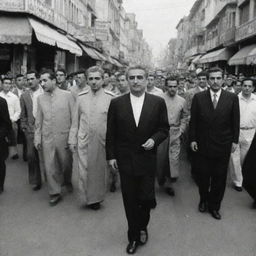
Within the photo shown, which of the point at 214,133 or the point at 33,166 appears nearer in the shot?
the point at 214,133

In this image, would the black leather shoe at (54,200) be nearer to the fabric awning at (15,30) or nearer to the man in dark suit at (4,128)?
the man in dark suit at (4,128)

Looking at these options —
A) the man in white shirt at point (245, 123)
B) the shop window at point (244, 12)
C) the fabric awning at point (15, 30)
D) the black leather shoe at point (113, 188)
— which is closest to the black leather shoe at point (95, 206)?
the black leather shoe at point (113, 188)

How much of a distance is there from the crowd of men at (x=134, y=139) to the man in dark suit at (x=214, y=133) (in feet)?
0.04

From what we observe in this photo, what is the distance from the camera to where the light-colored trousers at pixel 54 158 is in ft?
18.7

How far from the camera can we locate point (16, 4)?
15.3m

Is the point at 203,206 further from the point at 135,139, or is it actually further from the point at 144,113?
the point at 144,113

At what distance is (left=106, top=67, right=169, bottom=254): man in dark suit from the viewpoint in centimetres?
387

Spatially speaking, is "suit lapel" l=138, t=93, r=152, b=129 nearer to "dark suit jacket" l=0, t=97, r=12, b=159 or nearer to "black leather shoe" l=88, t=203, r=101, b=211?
"black leather shoe" l=88, t=203, r=101, b=211

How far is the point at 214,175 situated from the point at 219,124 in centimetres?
70

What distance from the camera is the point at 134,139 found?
152 inches

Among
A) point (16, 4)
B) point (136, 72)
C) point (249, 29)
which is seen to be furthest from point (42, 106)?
point (249, 29)

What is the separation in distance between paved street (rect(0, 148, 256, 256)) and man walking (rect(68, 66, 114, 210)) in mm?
282

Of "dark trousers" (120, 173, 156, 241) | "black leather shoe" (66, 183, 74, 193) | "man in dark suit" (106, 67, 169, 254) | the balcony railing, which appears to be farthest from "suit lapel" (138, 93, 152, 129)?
the balcony railing

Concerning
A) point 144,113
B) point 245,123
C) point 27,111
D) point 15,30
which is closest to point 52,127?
point 27,111
